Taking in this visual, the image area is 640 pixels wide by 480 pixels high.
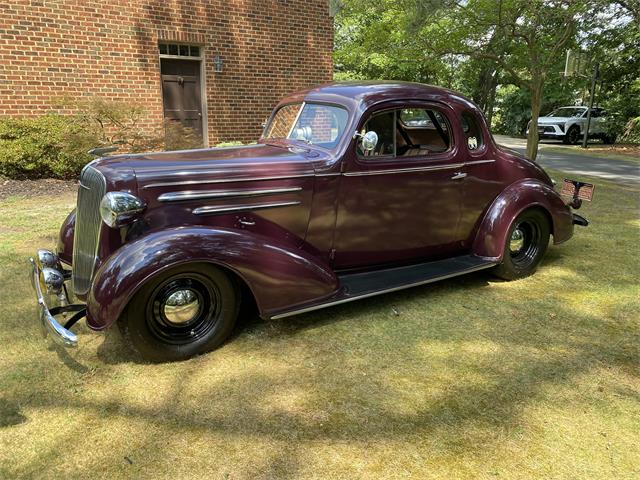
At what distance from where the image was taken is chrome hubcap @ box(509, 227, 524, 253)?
4.79 meters

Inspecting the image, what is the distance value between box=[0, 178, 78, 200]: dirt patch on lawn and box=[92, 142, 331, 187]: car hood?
18.4 feet

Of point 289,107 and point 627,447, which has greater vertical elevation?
point 289,107

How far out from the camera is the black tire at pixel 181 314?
3.11 m

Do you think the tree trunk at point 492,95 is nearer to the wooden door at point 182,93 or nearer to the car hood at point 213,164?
the wooden door at point 182,93

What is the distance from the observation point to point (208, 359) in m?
3.33

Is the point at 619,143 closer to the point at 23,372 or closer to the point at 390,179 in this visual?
the point at 390,179

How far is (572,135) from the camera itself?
2288 centimetres

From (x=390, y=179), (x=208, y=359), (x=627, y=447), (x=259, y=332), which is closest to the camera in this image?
(x=627, y=447)

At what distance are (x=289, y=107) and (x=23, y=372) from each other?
9.66 feet

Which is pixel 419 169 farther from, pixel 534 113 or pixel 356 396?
pixel 534 113

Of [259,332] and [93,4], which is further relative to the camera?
[93,4]

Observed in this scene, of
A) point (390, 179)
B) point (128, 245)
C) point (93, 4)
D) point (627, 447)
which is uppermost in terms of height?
point (93, 4)

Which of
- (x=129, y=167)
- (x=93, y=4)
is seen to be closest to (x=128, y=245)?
(x=129, y=167)

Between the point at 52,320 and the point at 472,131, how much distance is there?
3.74 metres
